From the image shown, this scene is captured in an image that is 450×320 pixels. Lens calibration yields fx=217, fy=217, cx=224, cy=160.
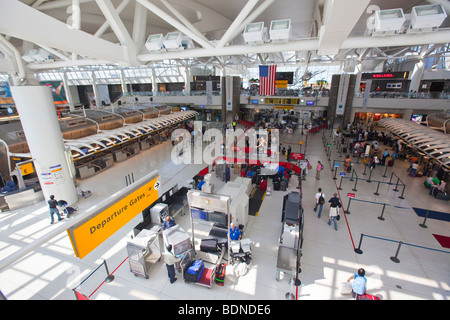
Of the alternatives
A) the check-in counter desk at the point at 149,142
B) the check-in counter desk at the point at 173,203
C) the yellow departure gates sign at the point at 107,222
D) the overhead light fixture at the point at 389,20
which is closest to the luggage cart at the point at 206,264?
the yellow departure gates sign at the point at 107,222

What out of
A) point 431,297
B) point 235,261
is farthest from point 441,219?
point 235,261

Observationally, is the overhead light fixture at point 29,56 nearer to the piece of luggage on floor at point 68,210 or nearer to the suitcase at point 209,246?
the piece of luggage on floor at point 68,210

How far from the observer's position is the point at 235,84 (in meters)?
30.9

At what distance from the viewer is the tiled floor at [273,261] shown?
605 cm

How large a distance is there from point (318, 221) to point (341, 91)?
946 inches

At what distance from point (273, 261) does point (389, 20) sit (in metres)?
7.85

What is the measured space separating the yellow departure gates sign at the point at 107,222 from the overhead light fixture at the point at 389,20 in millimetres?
7707

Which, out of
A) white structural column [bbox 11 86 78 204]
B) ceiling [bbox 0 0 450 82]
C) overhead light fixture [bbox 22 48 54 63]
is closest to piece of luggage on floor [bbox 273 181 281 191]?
ceiling [bbox 0 0 450 82]

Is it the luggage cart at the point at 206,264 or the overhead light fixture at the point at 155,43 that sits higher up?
the overhead light fixture at the point at 155,43

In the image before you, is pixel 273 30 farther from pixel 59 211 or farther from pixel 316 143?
pixel 316 143

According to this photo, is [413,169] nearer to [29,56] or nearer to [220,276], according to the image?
[220,276]

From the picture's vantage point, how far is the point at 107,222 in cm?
421

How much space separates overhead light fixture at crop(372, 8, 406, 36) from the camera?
6004 mm

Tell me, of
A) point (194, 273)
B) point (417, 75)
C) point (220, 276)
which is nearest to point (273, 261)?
point (220, 276)
